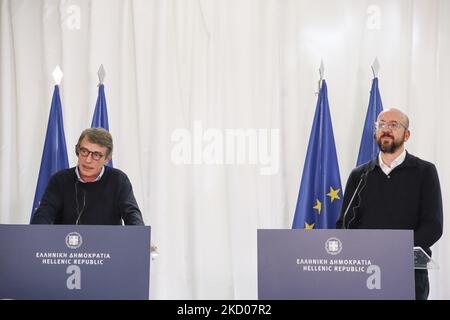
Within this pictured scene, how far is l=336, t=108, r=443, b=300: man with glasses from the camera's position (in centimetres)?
318

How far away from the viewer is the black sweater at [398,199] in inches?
126

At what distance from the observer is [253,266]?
15.4 feet

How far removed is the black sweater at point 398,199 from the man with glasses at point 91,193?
1291 mm

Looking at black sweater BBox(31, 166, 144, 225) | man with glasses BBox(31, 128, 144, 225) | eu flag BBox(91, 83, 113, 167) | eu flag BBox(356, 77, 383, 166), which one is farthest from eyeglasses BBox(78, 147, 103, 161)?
eu flag BBox(356, 77, 383, 166)

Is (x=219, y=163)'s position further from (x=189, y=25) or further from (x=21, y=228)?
(x=21, y=228)

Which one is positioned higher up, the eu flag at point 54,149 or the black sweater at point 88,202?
the eu flag at point 54,149

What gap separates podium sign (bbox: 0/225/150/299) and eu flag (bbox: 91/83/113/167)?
94.6 inches

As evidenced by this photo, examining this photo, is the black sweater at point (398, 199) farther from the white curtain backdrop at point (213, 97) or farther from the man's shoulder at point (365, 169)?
the white curtain backdrop at point (213, 97)

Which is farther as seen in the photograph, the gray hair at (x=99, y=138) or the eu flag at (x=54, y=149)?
the eu flag at (x=54, y=149)

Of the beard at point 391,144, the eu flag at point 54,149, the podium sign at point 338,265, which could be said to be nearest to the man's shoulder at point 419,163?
the beard at point 391,144

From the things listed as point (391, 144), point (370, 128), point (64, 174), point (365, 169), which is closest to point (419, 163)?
point (391, 144)
